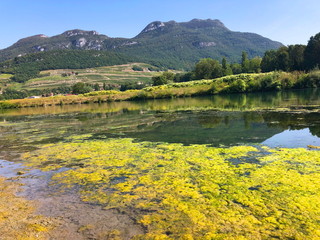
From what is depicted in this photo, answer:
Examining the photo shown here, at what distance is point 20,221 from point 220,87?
7483cm

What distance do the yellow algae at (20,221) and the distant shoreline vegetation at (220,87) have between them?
225ft

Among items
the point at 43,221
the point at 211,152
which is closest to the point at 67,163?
the point at 43,221

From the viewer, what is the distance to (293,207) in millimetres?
6891

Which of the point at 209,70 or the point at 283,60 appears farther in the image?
the point at 209,70

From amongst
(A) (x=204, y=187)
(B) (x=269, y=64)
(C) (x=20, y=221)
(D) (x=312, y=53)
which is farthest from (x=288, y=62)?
(C) (x=20, y=221)

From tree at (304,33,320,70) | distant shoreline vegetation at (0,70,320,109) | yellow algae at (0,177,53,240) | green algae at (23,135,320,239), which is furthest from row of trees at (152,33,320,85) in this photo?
yellow algae at (0,177,53,240)

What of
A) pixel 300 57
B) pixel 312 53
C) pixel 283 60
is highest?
pixel 312 53

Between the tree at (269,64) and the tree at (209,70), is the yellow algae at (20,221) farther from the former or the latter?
the tree at (209,70)

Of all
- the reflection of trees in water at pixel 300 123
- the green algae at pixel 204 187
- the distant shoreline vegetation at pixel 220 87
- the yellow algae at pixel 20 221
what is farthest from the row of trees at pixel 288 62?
the yellow algae at pixel 20 221

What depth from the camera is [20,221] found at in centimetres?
720

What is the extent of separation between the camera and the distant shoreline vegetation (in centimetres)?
6688

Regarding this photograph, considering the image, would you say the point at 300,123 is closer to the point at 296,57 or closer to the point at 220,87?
the point at 220,87

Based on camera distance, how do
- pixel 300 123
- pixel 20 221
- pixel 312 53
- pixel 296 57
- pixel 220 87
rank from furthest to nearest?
pixel 296 57 → pixel 312 53 → pixel 220 87 → pixel 300 123 → pixel 20 221

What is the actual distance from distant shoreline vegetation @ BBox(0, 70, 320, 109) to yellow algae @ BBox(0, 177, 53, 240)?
68591 mm
